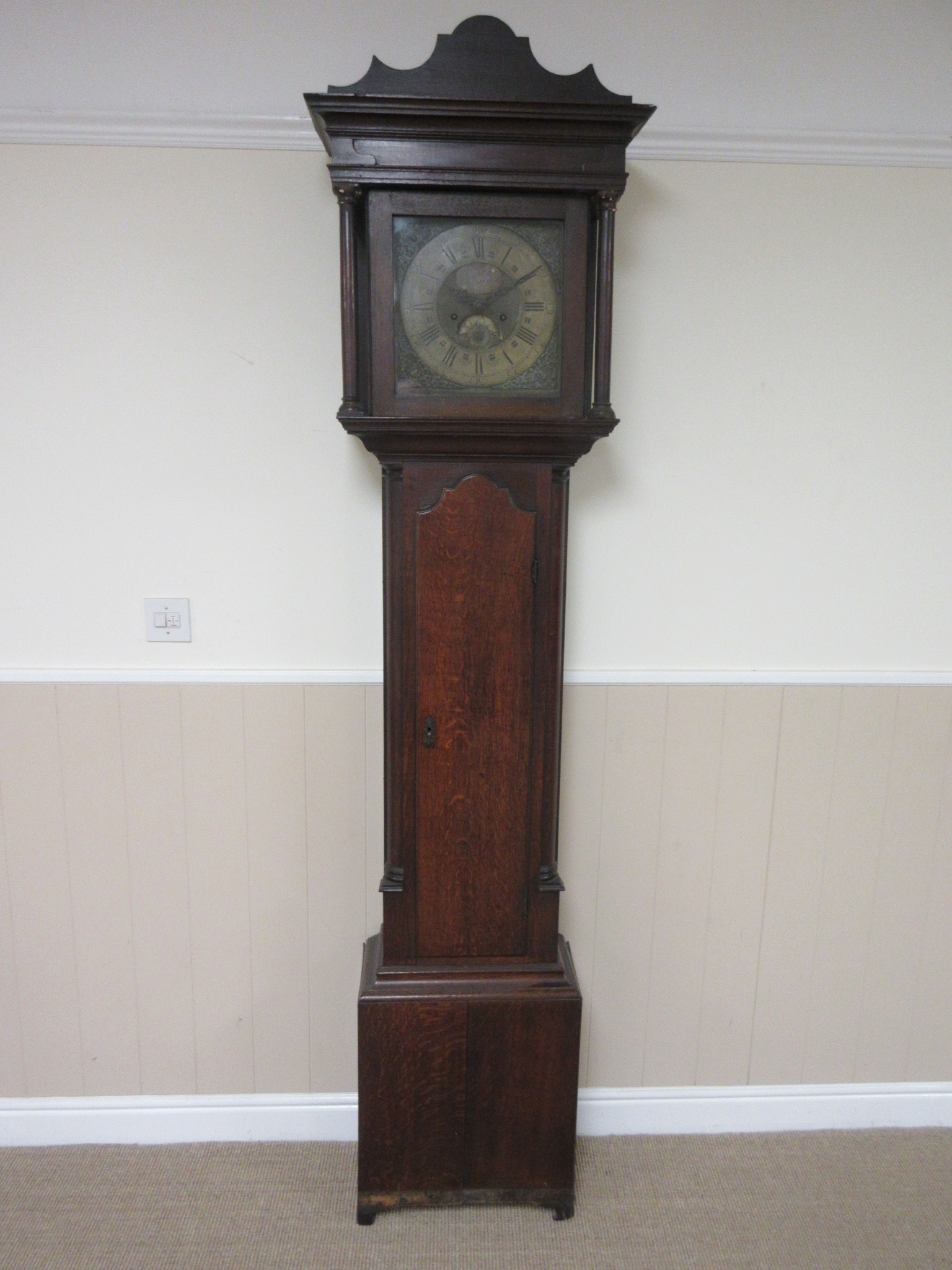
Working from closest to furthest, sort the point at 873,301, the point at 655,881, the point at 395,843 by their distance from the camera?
the point at 395,843 → the point at 873,301 → the point at 655,881

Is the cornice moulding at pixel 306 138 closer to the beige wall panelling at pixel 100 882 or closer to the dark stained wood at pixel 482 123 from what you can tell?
the dark stained wood at pixel 482 123

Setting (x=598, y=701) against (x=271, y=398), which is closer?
(x=271, y=398)

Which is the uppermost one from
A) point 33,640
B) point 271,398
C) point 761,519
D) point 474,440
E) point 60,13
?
point 60,13

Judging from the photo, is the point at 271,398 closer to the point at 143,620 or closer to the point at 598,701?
the point at 143,620

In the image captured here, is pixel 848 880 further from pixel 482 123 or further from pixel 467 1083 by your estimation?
pixel 482 123

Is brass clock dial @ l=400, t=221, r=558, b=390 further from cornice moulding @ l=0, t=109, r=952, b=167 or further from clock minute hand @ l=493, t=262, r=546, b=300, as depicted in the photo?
cornice moulding @ l=0, t=109, r=952, b=167

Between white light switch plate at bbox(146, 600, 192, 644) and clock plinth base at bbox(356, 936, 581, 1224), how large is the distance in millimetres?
770

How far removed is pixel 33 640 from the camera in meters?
1.78

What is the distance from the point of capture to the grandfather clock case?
1.41 m

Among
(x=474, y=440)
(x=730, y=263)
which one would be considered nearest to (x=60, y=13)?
(x=474, y=440)

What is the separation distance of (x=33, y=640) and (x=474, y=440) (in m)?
1.02

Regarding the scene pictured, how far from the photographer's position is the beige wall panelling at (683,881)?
6.07 feet

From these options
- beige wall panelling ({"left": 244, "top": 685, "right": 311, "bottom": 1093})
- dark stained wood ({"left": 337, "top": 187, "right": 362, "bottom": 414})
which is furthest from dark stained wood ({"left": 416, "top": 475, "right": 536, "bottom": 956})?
beige wall panelling ({"left": 244, "top": 685, "right": 311, "bottom": 1093})

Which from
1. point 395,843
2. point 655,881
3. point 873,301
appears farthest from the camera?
point 655,881
